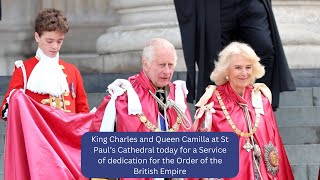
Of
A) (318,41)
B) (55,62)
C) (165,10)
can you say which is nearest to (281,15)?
(318,41)

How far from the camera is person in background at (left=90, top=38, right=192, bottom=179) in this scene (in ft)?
24.9

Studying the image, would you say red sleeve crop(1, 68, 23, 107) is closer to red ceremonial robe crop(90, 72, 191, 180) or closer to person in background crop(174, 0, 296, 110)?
person in background crop(174, 0, 296, 110)

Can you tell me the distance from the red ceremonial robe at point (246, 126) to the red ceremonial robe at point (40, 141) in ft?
3.86

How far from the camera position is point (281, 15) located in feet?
42.7

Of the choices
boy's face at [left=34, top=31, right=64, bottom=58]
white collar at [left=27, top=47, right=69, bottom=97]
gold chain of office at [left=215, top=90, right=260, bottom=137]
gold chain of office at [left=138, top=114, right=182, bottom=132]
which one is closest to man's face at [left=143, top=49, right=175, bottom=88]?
gold chain of office at [left=138, top=114, right=182, bottom=132]

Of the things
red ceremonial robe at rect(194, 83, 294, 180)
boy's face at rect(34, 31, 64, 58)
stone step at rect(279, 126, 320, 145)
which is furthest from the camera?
stone step at rect(279, 126, 320, 145)

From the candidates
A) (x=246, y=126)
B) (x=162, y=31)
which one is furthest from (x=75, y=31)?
(x=246, y=126)

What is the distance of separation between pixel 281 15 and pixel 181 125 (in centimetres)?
548

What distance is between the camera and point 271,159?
8141mm

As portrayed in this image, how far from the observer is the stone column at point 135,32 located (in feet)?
44.0

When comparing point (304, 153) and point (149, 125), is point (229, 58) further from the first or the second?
point (304, 153)

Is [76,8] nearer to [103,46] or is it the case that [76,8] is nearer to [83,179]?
[103,46]

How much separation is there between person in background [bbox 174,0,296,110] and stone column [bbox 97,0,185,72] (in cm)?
355

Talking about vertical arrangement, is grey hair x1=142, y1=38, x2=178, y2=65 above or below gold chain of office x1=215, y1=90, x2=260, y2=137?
above
